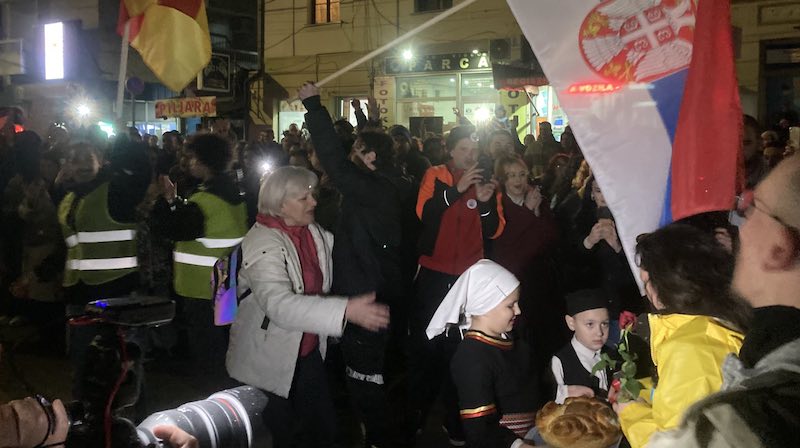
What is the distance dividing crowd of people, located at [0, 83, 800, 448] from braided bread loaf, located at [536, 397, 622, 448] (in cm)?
8

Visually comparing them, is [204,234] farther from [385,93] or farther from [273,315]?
[385,93]

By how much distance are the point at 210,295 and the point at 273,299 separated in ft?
5.19

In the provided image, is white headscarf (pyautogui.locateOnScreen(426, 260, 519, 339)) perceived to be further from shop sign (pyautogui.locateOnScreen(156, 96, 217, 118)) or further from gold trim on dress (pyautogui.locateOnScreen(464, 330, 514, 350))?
shop sign (pyautogui.locateOnScreen(156, 96, 217, 118))

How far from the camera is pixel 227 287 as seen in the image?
4.27 meters

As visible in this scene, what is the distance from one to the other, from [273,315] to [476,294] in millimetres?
1060

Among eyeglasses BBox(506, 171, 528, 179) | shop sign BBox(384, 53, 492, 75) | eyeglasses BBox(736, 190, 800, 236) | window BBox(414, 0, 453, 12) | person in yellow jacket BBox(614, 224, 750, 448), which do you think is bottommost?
person in yellow jacket BBox(614, 224, 750, 448)

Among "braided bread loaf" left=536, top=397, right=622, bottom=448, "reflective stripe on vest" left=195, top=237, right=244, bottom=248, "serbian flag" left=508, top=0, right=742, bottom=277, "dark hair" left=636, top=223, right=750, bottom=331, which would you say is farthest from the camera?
"reflective stripe on vest" left=195, top=237, right=244, bottom=248

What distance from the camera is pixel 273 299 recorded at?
3805 millimetres

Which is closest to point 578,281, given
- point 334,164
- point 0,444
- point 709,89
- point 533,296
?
point 533,296

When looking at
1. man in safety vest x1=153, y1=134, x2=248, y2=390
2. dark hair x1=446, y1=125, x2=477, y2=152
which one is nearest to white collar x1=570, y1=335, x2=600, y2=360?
dark hair x1=446, y1=125, x2=477, y2=152

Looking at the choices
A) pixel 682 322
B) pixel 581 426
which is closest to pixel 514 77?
pixel 581 426

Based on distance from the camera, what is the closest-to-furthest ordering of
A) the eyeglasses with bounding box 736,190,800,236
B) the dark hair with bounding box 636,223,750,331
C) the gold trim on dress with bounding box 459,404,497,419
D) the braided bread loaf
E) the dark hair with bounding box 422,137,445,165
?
the eyeglasses with bounding box 736,190,800,236, the dark hair with bounding box 636,223,750,331, the braided bread loaf, the gold trim on dress with bounding box 459,404,497,419, the dark hair with bounding box 422,137,445,165

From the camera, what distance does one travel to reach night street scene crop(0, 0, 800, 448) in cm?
226

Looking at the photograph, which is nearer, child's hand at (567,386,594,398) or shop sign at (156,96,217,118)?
child's hand at (567,386,594,398)
